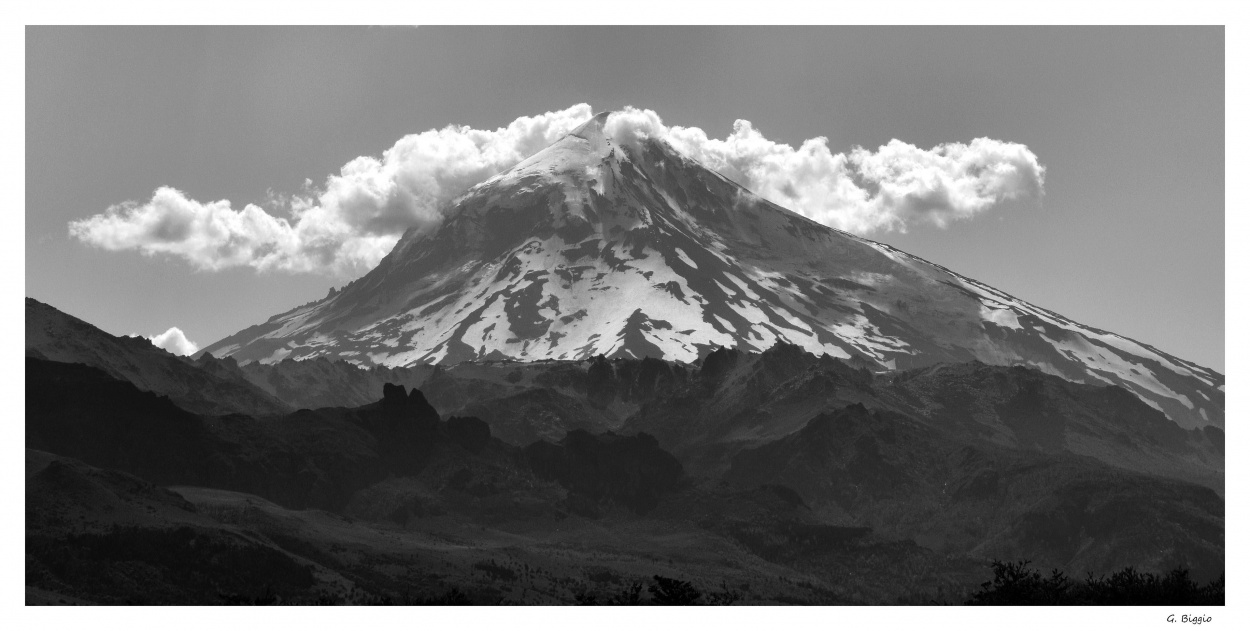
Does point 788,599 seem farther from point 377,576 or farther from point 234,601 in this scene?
point 234,601

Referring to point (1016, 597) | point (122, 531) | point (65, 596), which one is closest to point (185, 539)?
point (122, 531)
